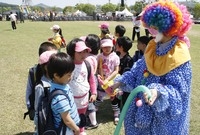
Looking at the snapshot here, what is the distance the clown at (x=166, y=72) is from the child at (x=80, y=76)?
945mm

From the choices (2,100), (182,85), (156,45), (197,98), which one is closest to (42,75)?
(156,45)

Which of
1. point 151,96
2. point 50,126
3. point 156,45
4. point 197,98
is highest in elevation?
point 156,45

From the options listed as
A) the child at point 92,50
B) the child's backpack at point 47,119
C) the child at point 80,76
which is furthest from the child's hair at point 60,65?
the child at point 92,50

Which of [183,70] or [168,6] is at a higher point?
[168,6]

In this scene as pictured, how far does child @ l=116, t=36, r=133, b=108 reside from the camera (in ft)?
13.7

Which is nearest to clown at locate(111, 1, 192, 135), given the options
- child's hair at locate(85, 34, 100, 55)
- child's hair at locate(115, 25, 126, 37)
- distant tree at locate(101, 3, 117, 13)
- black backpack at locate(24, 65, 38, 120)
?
black backpack at locate(24, 65, 38, 120)

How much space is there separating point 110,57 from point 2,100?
93.9 inches

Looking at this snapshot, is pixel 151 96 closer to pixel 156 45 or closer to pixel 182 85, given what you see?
pixel 182 85

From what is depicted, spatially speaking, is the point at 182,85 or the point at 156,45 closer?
the point at 182,85

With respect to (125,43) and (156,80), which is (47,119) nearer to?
(156,80)

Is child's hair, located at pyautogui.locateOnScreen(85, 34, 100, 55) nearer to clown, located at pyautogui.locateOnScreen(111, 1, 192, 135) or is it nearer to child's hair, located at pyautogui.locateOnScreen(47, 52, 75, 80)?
clown, located at pyautogui.locateOnScreen(111, 1, 192, 135)

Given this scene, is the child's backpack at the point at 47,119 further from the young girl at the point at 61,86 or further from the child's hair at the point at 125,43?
the child's hair at the point at 125,43

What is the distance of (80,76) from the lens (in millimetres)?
3355

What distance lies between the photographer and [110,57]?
421 cm
